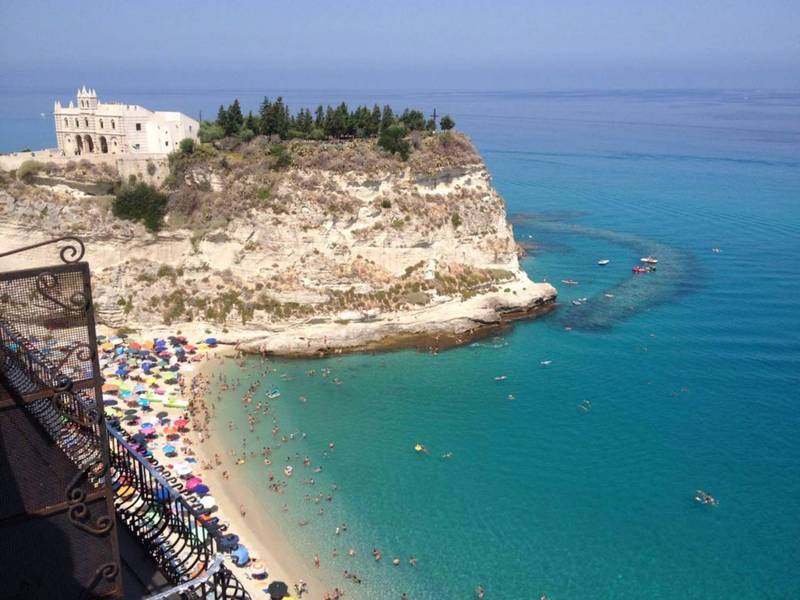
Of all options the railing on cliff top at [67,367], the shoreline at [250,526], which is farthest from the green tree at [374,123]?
the railing on cliff top at [67,367]

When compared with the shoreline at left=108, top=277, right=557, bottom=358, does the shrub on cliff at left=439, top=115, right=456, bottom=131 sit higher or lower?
higher

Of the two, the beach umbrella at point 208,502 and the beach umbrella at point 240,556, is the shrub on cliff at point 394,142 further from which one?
the beach umbrella at point 240,556

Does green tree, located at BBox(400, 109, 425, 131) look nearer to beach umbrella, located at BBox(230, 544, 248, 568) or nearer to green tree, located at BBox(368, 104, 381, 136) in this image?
green tree, located at BBox(368, 104, 381, 136)

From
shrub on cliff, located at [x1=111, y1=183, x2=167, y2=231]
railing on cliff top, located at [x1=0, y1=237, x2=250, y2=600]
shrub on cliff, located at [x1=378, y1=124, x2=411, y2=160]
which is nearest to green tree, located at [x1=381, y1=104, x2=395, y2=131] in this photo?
shrub on cliff, located at [x1=378, y1=124, x2=411, y2=160]

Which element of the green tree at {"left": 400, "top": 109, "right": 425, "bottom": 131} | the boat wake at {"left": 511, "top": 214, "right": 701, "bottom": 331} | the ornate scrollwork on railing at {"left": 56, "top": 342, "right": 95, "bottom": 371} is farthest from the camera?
the green tree at {"left": 400, "top": 109, "right": 425, "bottom": 131}

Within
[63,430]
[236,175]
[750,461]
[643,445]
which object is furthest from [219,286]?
[63,430]

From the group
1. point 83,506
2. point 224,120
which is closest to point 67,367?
point 83,506

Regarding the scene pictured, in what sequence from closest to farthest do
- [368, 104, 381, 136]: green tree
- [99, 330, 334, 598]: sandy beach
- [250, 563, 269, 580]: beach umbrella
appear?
[250, 563, 269, 580]: beach umbrella, [99, 330, 334, 598]: sandy beach, [368, 104, 381, 136]: green tree
